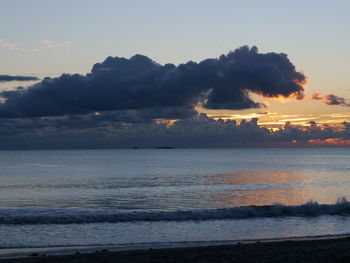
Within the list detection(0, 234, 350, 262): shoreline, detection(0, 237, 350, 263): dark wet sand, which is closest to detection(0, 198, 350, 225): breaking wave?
detection(0, 234, 350, 262): shoreline

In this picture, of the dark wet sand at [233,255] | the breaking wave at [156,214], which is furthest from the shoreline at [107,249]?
the breaking wave at [156,214]

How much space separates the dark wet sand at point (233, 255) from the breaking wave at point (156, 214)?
44.0 ft

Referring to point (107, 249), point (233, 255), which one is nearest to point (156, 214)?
point (107, 249)

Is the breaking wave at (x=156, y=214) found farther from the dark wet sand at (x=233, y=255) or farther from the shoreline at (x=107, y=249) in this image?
the dark wet sand at (x=233, y=255)

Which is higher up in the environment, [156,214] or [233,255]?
[233,255]

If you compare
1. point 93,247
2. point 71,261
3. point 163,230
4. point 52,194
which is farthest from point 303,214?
point 52,194

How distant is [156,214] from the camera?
35969 mm

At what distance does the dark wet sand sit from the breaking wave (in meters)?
13.4

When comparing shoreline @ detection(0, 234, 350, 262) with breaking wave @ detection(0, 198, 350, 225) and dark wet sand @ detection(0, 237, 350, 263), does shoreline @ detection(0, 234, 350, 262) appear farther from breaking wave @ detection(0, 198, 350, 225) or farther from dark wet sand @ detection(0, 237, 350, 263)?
breaking wave @ detection(0, 198, 350, 225)

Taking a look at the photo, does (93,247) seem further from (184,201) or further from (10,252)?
(184,201)

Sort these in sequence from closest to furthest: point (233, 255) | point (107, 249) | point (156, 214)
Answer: point (233, 255) < point (107, 249) < point (156, 214)

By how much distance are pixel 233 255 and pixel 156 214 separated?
17.2 meters

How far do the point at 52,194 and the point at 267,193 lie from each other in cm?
2826

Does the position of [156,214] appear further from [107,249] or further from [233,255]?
[233,255]
